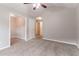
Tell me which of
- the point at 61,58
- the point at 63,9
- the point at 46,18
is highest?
the point at 63,9

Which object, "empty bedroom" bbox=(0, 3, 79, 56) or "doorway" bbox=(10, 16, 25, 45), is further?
"doorway" bbox=(10, 16, 25, 45)

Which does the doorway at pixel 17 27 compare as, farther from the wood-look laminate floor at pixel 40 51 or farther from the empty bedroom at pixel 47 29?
the wood-look laminate floor at pixel 40 51

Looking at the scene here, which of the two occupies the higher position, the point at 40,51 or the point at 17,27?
the point at 17,27

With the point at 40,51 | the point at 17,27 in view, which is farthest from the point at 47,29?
the point at 40,51

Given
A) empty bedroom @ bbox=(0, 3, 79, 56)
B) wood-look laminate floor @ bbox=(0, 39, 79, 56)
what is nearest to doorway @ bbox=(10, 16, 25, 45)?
empty bedroom @ bbox=(0, 3, 79, 56)

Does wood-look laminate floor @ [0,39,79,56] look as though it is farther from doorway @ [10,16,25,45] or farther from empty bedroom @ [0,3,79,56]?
doorway @ [10,16,25,45]

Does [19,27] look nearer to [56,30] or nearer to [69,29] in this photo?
[56,30]

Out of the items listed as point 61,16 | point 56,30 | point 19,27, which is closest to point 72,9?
point 61,16

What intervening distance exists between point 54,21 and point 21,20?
2.51m

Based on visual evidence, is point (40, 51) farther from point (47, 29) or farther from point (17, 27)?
point (17, 27)

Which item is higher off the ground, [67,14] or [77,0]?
[67,14]

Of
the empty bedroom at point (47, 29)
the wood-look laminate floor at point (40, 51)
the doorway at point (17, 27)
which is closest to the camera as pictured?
the wood-look laminate floor at point (40, 51)

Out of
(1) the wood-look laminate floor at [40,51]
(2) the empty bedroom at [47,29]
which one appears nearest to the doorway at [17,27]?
(2) the empty bedroom at [47,29]

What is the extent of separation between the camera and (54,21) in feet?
19.5
